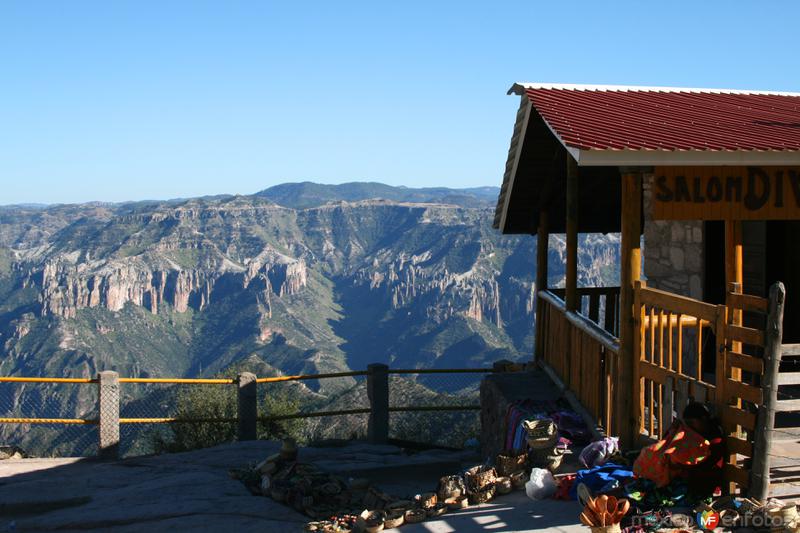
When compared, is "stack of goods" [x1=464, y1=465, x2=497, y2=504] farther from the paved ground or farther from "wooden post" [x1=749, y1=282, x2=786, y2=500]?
"wooden post" [x1=749, y1=282, x2=786, y2=500]

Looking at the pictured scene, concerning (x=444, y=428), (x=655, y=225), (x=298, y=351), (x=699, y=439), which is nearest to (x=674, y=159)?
(x=699, y=439)

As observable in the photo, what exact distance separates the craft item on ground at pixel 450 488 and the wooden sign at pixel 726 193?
8.61 feet

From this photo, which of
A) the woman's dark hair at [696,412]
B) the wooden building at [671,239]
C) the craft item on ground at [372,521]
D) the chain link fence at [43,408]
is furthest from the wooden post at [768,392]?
the chain link fence at [43,408]

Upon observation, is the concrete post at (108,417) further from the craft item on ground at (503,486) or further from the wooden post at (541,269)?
the craft item on ground at (503,486)

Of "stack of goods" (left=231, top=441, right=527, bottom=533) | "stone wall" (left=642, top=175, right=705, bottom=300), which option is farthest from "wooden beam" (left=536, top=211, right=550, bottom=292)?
"stack of goods" (left=231, top=441, right=527, bottom=533)

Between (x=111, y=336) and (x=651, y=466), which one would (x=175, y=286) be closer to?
(x=111, y=336)

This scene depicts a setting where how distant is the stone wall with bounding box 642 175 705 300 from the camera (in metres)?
9.36

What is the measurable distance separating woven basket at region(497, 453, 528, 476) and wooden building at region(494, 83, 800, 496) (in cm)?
83

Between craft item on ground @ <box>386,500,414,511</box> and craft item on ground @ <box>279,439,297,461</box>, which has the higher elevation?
craft item on ground @ <box>386,500,414,511</box>

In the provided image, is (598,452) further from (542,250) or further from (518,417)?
(542,250)

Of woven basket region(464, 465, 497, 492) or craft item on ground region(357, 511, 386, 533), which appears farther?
woven basket region(464, 465, 497, 492)

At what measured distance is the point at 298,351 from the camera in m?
153

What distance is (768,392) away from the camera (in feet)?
19.1

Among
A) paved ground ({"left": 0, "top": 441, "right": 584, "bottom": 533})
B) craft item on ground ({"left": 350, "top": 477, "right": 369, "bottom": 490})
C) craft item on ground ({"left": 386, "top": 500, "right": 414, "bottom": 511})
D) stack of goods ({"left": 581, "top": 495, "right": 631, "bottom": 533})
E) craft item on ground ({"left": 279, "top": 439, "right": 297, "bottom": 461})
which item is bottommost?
paved ground ({"left": 0, "top": 441, "right": 584, "bottom": 533})
